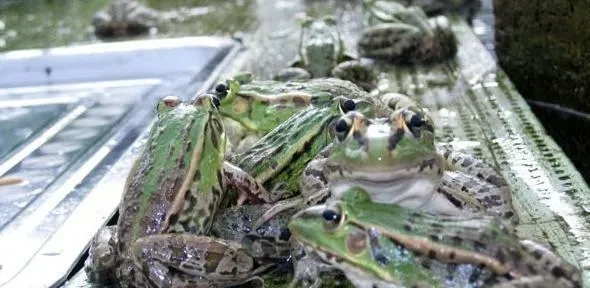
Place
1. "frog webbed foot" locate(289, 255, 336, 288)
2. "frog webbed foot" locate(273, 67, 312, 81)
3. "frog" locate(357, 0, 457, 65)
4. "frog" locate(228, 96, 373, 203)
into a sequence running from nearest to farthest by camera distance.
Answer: "frog webbed foot" locate(289, 255, 336, 288)
"frog" locate(228, 96, 373, 203)
"frog webbed foot" locate(273, 67, 312, 81)
"frog" locate(357, 0, 457, 65)

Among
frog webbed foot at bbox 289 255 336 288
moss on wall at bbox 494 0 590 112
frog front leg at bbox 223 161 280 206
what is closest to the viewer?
frog webbed foot at bbox 289 255 336 288

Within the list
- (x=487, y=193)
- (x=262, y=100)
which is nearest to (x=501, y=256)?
(x=487, y=193)

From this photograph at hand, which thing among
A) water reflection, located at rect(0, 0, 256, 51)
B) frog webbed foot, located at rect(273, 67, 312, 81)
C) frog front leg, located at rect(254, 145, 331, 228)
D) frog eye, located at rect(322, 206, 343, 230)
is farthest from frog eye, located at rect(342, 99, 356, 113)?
water reflection, located at rect(0, 0, 256, 51)

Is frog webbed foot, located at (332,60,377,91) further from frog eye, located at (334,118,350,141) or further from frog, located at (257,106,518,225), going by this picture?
frog eye, located at (334,118,350,141)

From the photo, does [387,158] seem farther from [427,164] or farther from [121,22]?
[121,22]

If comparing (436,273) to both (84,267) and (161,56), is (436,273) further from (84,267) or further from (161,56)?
(161,56)

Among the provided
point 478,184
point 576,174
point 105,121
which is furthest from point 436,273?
point 105,121

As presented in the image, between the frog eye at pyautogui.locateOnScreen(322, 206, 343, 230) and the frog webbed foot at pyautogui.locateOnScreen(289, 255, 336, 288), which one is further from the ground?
the frog eye at pyautogui.locateOnScreen(322, 206, 343, 230)
